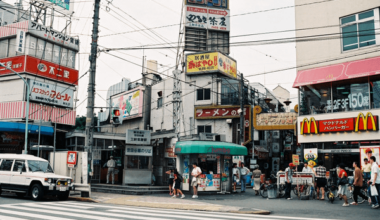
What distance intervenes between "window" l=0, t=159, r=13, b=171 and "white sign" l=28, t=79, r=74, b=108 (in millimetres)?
12353

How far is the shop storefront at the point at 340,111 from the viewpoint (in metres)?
20.5

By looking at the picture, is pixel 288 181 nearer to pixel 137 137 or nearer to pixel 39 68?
pixel 137 137

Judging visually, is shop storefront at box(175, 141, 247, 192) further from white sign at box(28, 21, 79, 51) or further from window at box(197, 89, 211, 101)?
white sign at box(28, 21, 79, 51)

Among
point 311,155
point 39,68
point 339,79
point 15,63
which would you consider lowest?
point 311,155

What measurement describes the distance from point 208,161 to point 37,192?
941cm

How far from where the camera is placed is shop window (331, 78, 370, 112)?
21109mm

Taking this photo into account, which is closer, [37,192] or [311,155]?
[37,192]

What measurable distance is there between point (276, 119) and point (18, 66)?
22376 mm

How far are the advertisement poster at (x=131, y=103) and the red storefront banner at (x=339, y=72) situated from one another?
791 inches

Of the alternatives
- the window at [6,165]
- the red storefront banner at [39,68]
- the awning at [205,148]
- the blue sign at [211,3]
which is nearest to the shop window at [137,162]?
the awning at [205,148]

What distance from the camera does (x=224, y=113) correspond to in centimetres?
3198

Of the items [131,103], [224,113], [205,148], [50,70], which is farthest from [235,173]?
[131,103]

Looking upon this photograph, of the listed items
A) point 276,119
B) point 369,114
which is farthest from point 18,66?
point 369,114

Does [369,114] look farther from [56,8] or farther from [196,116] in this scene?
[56,8]
